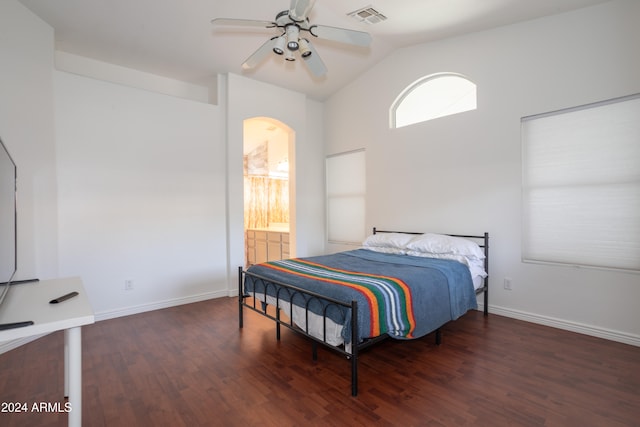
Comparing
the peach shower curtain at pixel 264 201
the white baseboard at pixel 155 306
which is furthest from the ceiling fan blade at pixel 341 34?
the peach shower curtain at pixel 264 201

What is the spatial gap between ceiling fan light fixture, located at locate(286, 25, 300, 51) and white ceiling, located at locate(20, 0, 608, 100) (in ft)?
3.52

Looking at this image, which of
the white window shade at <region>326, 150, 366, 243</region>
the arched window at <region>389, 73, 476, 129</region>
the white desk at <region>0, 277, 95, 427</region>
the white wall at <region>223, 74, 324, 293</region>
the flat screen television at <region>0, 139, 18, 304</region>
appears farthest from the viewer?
the white window shade at <region>326, 150, 366, 243</region>

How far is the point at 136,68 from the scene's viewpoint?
402 cm

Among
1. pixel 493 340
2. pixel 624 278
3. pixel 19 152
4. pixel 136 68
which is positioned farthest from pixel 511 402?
pixel 136 68

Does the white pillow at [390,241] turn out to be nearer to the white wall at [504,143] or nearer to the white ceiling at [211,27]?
the white wall at [504,143]

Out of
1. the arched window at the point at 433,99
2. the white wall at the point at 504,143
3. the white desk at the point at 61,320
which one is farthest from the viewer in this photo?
the arched window at the point at 433,99

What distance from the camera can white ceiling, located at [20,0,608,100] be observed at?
3.02 m

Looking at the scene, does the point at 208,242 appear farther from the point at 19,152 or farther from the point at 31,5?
the point at 31,5

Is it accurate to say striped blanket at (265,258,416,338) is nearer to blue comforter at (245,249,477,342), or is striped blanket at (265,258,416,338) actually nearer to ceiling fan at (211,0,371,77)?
blue comforter at (245,249,477,342)

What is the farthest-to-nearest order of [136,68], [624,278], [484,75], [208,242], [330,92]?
1. [330,92]
2. [208,242]
3. [136,68]
4. [484,75]
5. [624,278]

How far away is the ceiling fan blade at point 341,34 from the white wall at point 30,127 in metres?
2.65

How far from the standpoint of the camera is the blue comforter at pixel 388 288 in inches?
86.0

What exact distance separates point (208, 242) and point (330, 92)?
3.08 m

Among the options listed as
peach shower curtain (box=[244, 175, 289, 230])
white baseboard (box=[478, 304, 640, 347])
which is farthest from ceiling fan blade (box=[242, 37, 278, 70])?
peach shower curtain (box=[244, 175, 289, 230])
